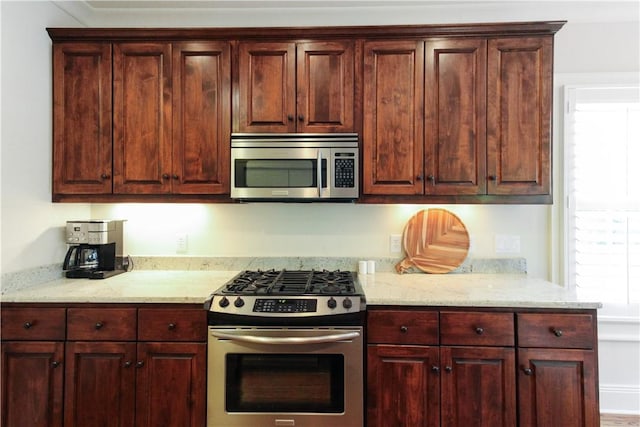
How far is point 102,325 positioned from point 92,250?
2.17 ft

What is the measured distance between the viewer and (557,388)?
1731 mm

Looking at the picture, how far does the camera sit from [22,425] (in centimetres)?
181

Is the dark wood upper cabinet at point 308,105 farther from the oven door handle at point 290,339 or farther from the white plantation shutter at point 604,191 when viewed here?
the oven door handle at point 290,339

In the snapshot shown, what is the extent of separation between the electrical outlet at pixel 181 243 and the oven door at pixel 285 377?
0.91 meters

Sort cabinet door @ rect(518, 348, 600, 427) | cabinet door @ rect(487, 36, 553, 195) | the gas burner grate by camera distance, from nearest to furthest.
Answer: cabinet door @ rect(518, 348, 600, 427)
the gas burner grate
cabinet door @ rect(487, 36, 553, 195)

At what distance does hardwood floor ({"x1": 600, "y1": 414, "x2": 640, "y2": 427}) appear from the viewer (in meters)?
2.33

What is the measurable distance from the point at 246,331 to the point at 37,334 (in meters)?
1.06

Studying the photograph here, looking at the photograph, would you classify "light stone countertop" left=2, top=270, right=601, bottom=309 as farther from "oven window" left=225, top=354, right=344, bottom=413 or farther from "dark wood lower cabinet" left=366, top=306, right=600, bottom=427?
"oven window" left=225, top=354, right=344, bottom=413

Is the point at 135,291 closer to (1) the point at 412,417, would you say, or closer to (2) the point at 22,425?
(2) the point at 22,425

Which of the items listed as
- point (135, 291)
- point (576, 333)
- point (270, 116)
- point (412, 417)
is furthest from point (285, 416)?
point (270, 116)

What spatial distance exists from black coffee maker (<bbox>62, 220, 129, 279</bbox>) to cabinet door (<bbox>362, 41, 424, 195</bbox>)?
163cm

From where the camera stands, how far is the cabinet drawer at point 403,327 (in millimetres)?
1775

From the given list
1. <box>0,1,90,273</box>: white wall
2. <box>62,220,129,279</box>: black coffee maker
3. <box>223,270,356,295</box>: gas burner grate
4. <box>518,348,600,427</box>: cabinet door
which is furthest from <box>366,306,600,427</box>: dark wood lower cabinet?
<box>0,1,90,273</box>: white wall

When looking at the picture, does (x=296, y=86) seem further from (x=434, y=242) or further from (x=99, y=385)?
(x=99, y=385)
